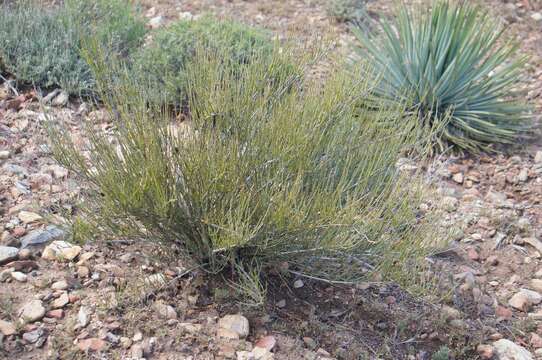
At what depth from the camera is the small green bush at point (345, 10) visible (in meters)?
6.71

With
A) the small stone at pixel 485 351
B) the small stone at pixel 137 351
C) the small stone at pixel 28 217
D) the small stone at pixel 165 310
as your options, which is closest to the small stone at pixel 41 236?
the small stone at pixel 28 217

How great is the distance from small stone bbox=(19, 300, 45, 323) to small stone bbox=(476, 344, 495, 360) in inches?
84.3

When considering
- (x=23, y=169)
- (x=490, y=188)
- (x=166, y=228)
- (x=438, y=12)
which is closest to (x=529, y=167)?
(x=490, y=188)

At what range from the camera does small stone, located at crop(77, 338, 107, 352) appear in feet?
9.00

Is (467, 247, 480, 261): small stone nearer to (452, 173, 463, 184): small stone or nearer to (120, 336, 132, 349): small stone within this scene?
(452, 173, 463, 184): small stone

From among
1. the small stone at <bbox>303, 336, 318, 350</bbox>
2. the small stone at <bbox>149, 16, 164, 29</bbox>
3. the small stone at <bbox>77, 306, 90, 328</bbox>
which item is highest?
the small stone at <bbox>149, 16, 164, 29</bbox>

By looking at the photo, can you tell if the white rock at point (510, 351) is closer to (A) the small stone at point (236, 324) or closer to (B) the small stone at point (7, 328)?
(A) the small stone at point (236, 324)

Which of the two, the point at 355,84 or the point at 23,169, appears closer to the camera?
the point at 355,84

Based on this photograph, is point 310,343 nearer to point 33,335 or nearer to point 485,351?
point 485,351

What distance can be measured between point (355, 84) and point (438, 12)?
2.40m

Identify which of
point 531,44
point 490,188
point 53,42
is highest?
point 53,42

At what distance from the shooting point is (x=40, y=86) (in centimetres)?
478

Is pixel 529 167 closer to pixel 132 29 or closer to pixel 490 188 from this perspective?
pixel 490 188

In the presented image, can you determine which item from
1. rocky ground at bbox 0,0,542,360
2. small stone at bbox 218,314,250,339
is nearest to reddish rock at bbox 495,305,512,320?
rocky ground at bbox 0,0,542,360
